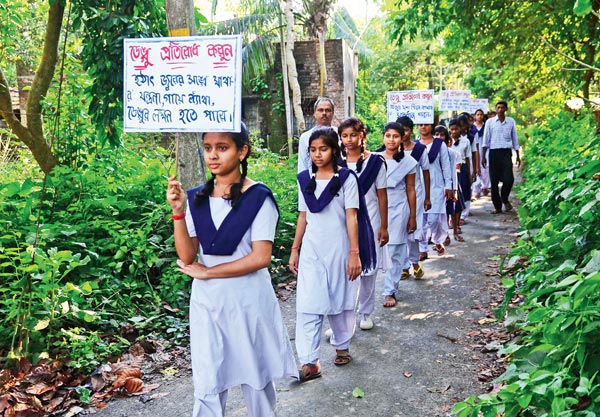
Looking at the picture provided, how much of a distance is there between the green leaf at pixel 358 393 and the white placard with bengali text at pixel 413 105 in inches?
211

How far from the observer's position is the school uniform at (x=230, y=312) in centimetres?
294

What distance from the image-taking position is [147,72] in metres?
3.47

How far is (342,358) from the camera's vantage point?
15.2 ft

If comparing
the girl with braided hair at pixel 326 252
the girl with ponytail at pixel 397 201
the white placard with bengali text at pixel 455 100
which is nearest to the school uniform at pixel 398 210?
the girl with ponytail at pixel 397 201

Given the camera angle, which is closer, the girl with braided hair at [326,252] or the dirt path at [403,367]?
the dirt path at [403,367]

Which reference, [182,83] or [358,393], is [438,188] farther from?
[182,83]

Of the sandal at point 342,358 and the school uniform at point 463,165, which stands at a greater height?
the school uniform at point 463,165

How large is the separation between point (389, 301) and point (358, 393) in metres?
2.16

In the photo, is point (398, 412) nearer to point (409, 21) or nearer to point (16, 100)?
point (409, 21)

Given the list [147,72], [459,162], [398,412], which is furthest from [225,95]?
[459,162]

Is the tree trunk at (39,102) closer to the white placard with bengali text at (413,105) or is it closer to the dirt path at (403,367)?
the dirt path at (403,367)

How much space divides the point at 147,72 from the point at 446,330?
3562 mm

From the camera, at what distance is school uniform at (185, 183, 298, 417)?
9.64 ft

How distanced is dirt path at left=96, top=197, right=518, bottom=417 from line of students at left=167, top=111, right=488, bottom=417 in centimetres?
21
